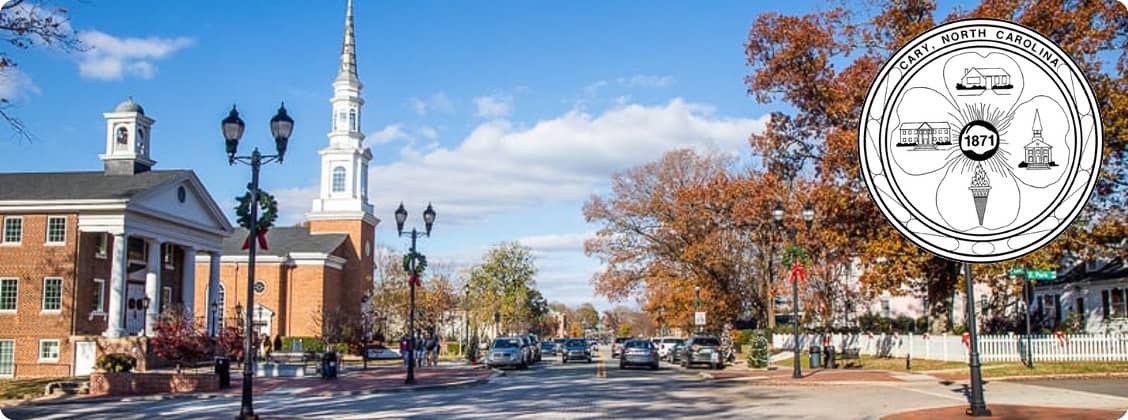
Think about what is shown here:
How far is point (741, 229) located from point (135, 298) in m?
32.7

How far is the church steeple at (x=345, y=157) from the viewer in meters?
75.5

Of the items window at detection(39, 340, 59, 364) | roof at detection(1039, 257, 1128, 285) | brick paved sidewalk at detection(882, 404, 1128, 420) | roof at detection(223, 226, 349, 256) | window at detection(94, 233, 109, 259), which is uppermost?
roof at detection(223, 226, 349, 256)

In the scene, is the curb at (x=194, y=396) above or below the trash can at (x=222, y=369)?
below

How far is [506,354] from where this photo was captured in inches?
1759

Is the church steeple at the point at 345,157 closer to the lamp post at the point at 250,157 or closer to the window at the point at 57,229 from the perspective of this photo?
the window at the point at 57,229

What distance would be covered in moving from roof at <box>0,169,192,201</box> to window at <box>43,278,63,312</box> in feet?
12.4

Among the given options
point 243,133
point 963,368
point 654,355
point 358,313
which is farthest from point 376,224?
point 243,133

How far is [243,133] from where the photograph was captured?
18.8 meters

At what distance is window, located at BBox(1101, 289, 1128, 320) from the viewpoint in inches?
1748

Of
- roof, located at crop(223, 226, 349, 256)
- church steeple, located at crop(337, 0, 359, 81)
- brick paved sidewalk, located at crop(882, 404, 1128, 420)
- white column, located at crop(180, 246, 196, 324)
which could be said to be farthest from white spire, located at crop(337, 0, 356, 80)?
brick paved sidewalk, located at crop(882, 404, 1128, 420)

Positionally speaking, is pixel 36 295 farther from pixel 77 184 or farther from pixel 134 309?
pixel 134 309

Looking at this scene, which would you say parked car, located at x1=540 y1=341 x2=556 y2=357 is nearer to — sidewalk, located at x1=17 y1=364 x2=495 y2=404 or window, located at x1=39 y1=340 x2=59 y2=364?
window, located at x1=39 y1=340 x2=59 y2=364

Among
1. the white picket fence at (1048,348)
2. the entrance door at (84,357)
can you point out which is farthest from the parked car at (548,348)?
the white picket fence at (1048,348)

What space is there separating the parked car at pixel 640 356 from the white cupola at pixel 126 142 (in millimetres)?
26985
